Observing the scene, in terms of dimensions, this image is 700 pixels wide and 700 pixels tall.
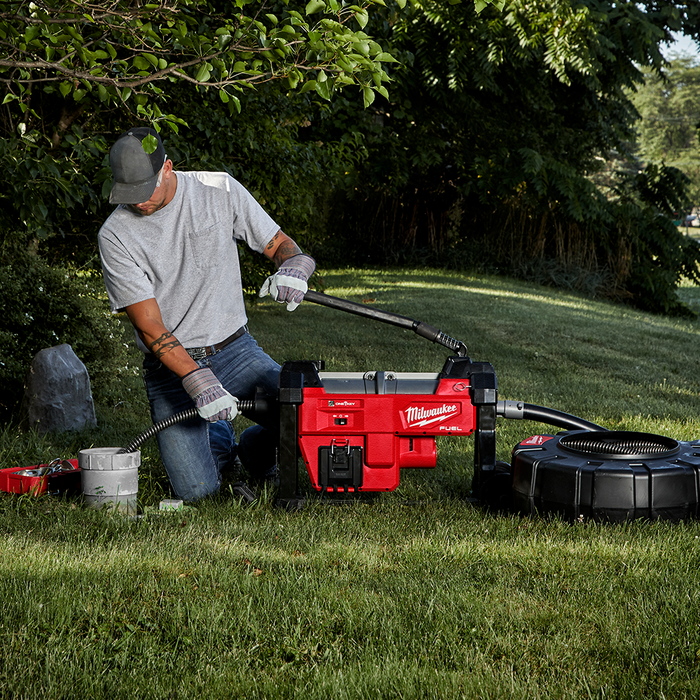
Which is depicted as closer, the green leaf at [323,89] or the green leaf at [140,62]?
Result: the green leaf at [323,89]

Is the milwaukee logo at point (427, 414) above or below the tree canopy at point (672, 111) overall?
below

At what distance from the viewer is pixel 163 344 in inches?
137

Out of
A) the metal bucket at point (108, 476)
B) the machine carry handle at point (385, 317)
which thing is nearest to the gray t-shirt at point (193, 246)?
the machine carry handle at point (385, 317)

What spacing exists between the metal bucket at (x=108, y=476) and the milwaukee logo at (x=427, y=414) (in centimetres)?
126

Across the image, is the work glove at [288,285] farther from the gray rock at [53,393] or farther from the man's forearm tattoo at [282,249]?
the gray rock at [53,393]

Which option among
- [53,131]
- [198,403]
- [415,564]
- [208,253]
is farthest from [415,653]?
[53,131]

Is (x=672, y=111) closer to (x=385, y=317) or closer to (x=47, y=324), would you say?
(x=47, y=324)

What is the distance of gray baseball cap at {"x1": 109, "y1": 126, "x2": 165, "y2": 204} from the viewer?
340 cm

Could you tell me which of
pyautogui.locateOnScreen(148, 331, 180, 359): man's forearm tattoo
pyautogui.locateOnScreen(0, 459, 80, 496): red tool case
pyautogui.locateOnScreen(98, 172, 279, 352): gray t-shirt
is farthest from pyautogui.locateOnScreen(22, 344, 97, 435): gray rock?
pyautogui.locateOnScreen(148, 331, 180, 359): man's forearm tattoo

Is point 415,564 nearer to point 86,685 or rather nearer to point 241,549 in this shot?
point 241,549

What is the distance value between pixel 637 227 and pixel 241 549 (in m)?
14.3

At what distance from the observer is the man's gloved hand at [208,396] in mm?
3372

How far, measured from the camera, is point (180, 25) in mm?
3521

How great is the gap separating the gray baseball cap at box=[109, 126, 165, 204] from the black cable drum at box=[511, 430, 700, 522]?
6.74 feet
